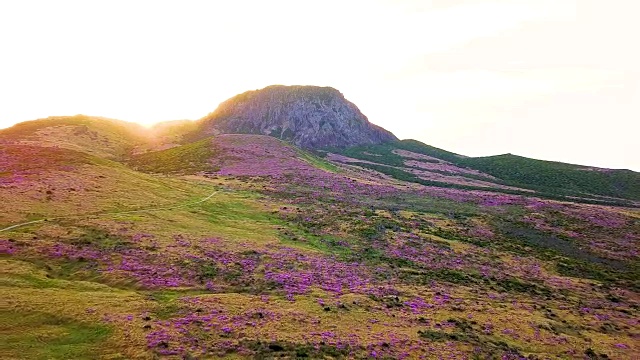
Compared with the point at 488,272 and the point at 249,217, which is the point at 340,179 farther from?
the point at 488,272

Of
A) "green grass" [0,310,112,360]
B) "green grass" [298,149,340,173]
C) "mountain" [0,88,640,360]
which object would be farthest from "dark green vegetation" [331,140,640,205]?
"green grass" [0,310,112,360]

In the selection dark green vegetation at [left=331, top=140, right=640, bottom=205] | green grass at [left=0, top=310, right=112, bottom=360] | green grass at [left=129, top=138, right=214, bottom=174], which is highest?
dark green vegetation at [left=331, top=140, right=640, bottom=205]

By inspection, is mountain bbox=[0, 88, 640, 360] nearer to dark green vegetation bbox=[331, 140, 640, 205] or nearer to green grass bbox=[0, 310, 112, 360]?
green grass bbox=[0, 310, 112, 360]

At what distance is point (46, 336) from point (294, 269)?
27884 mm

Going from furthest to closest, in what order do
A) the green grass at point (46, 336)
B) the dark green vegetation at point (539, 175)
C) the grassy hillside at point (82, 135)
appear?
the grassy hillside at point (82, 135), the dark green vegetation at point (539, 175), the green grass at point (46, 336)

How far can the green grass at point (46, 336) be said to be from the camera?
2530 centimetres

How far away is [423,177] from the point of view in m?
140

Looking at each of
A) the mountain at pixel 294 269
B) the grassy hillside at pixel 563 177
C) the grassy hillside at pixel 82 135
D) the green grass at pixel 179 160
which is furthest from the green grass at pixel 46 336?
the grassy hillside at pixel 563 177

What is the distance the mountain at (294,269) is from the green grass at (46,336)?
127 millimetres

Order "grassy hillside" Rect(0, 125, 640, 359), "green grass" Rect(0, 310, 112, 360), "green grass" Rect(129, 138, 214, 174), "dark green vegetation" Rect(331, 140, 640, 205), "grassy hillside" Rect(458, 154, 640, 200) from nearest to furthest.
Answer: "green grass" Rect(0, 310, 112, 360) → "grassy hillside" Rect(0, 125, 640, 359) → "green grass" Rect(129, 138, 214, 174) → "dark green vegetation" Rect(331, 140, 640, 205) → "grassy hillside" Rect(458, 154, 640, 200)

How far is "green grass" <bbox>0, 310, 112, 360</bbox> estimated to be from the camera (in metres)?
A: 25.3

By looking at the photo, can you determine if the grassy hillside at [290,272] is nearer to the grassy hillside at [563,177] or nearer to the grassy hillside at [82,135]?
the grassy hillside at [563,177]

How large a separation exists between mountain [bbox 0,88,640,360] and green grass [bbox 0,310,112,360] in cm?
13

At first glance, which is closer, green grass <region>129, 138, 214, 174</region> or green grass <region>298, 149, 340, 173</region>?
green grass <region>129, 138, 214, 174</region>
